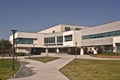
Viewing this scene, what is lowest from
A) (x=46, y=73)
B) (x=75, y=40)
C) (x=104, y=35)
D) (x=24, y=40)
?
(x=46, y=73)

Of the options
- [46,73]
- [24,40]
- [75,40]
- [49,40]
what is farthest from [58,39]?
[46,73]

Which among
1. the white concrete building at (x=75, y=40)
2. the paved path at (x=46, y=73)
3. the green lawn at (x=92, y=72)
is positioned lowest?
the paved path at (x=46, y=73)

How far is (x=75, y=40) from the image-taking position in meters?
72.1

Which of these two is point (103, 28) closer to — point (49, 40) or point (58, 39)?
point (58, 39)

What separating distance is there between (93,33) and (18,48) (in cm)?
2981

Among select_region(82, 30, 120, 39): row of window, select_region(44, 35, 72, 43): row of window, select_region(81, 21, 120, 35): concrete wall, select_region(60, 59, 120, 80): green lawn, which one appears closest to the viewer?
select_region(60, 59, 120, 80): green lawn

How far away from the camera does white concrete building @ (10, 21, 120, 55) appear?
57.1 m

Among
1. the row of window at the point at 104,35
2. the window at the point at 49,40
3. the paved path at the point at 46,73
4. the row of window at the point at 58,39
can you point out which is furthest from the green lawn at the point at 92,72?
the window at the point at 49,40

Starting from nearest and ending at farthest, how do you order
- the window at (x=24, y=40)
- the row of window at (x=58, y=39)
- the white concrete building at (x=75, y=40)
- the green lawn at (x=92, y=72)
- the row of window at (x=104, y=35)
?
the green lawn at (x=92, y=72) < the row of window at (x=104, y=35) < the white concrete building at (x=75, y=40) < the row of window at (x=58, y=39) < the window at (x=24, y=40)

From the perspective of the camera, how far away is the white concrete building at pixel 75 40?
57106mm

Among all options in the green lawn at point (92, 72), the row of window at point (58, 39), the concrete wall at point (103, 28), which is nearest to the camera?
the green lawn at point (92, 72)

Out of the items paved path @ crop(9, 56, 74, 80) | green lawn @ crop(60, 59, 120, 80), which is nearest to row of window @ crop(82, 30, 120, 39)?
paved path @ crop(9, 56, 74, 80)

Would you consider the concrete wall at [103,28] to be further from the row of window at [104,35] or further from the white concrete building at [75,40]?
the row of window at [104,35]

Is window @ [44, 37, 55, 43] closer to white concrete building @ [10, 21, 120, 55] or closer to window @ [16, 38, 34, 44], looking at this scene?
white concrete building @ [10, 21, 120, 55]
